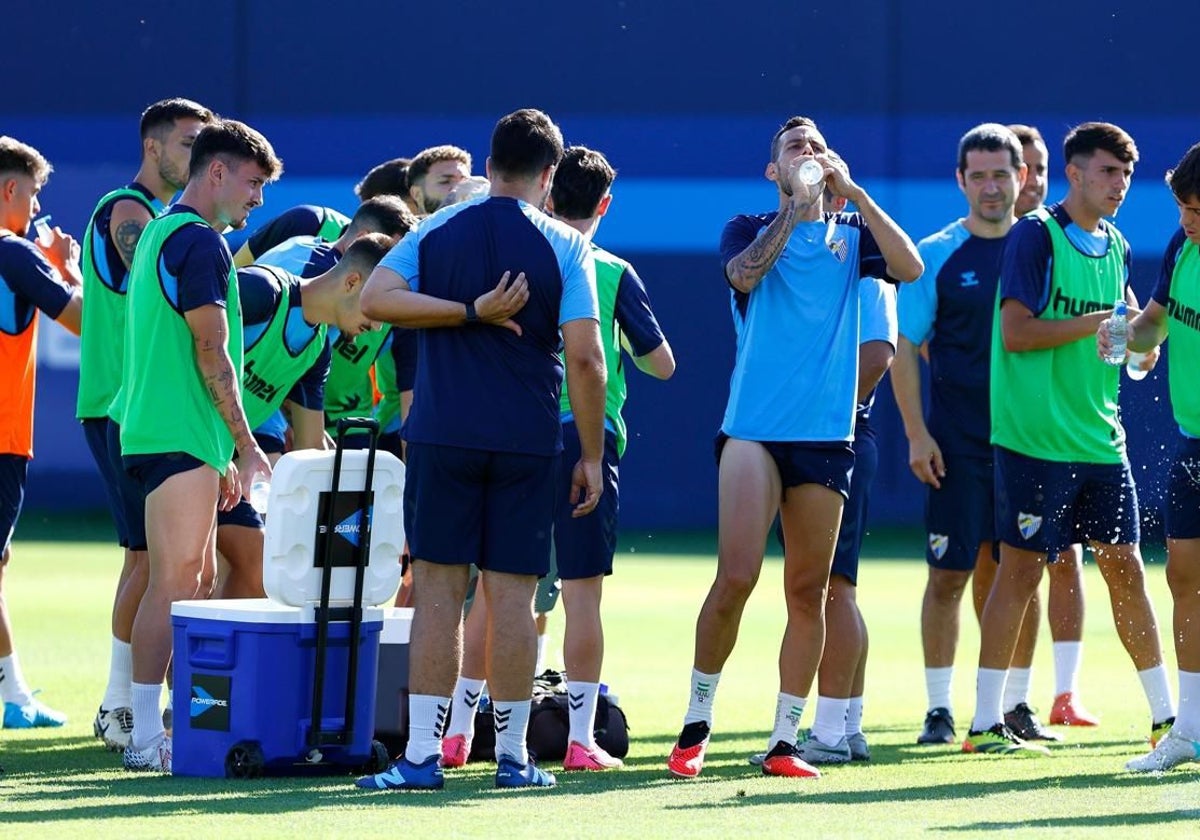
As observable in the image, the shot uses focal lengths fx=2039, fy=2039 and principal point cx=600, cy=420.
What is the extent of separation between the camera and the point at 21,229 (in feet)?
28.9

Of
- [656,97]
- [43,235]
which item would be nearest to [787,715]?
[43,235]

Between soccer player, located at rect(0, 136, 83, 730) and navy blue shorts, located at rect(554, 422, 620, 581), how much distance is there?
94.6 inches

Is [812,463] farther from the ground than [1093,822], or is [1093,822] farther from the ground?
[812,463]

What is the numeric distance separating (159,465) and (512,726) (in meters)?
1.55

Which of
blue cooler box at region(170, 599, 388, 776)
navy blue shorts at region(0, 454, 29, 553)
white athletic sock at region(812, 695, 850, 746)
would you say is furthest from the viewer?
navy blue shorts at region(0, 454, 29, 553)

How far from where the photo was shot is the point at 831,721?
7.65m

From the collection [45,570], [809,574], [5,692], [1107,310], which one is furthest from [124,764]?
[45,570]

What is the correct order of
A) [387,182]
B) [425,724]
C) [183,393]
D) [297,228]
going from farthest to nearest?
[387,182]
[297,228]
[183,393]
[425,724]

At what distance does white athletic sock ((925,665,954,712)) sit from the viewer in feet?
27.8

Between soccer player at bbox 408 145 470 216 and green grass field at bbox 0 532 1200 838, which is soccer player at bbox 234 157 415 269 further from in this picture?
green grass field at bbox 0 532 1200 838

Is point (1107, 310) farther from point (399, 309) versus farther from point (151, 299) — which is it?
point (151, 299)

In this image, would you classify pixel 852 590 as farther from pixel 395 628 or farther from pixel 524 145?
pixel 524 145

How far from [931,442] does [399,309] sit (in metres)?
3.03

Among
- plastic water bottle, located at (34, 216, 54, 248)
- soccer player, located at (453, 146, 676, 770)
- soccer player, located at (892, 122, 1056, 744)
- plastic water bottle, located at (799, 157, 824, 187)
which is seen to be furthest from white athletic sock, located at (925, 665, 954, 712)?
plastic water bottle, located at (34, 216, 54, 248)
